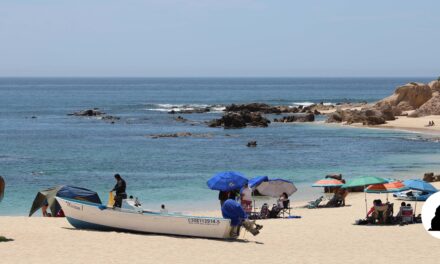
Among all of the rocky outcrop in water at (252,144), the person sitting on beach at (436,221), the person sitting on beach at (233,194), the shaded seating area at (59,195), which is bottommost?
the rocky outcrop in water at (252,144)

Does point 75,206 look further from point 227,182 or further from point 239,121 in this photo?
point 239,121

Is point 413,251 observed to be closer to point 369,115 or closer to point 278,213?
point 278,213

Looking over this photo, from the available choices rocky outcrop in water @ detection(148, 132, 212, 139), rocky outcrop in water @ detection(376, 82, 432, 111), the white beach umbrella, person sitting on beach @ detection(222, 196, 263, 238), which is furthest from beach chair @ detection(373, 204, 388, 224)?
rocky outcrop in water @ detection(376, 82, 432, 111)

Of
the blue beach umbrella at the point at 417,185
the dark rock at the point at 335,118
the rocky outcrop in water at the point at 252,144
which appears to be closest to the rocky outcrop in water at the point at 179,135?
the rocky outcrop in water at the point at 252,144

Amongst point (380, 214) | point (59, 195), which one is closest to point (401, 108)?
point (380, 214)

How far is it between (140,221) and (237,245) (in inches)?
129

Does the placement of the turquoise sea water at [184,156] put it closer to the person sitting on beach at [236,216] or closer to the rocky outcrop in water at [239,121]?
the rocky outcrop in water at [239,121]

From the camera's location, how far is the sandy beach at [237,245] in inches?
765

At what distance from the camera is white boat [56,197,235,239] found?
875 inches

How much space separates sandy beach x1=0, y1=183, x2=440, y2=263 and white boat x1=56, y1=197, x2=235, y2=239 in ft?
0.99

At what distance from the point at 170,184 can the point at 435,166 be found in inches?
684

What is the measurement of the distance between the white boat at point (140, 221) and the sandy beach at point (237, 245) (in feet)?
0.99

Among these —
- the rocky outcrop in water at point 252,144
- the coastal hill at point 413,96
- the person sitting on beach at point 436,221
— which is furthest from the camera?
the coastal hill at point 413,96

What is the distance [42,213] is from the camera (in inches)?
1182
